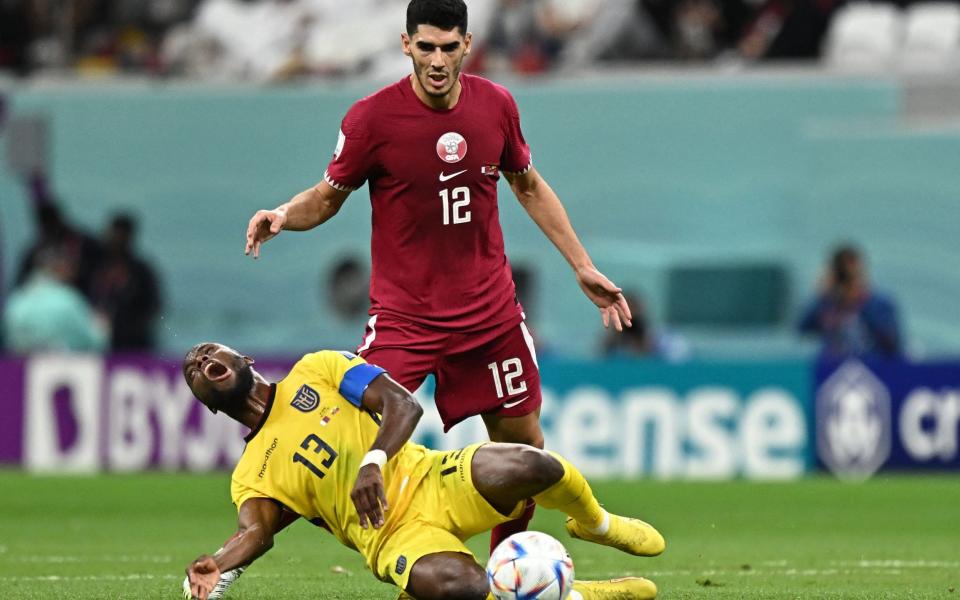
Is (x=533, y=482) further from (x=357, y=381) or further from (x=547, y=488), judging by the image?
(x=357, y=381)

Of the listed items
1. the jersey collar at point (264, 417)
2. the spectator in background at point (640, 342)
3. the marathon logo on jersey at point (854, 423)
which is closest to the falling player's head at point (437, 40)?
the jersey collar at point (264, 417)

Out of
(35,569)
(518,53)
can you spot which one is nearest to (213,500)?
(35,569)

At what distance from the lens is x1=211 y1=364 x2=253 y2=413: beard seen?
711 cm

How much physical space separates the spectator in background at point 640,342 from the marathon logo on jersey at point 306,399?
971 centimetres

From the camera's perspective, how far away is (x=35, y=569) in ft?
30.4

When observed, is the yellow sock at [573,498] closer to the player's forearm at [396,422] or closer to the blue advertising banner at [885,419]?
the player's forearm at [396,422]

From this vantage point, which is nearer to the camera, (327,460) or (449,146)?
(327,460)

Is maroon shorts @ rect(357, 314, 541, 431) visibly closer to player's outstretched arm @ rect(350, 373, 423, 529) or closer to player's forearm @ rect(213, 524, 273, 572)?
player's outstretched arm @ rect(350, 373, 423, 529)

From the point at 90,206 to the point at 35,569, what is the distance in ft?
38.6

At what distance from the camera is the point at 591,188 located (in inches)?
764

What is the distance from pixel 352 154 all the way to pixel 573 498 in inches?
70.4

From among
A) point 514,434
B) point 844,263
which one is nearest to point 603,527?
point 514,434

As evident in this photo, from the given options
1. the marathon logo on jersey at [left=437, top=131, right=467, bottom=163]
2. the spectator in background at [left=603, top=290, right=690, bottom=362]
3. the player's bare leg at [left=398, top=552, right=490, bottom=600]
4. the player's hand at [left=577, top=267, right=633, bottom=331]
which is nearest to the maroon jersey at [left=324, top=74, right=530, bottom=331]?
the marathon logo on jersey at [left=437, top=131, right=467, bottom=163]

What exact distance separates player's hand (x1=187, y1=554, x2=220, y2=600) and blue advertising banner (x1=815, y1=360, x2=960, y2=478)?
32.2 ft
